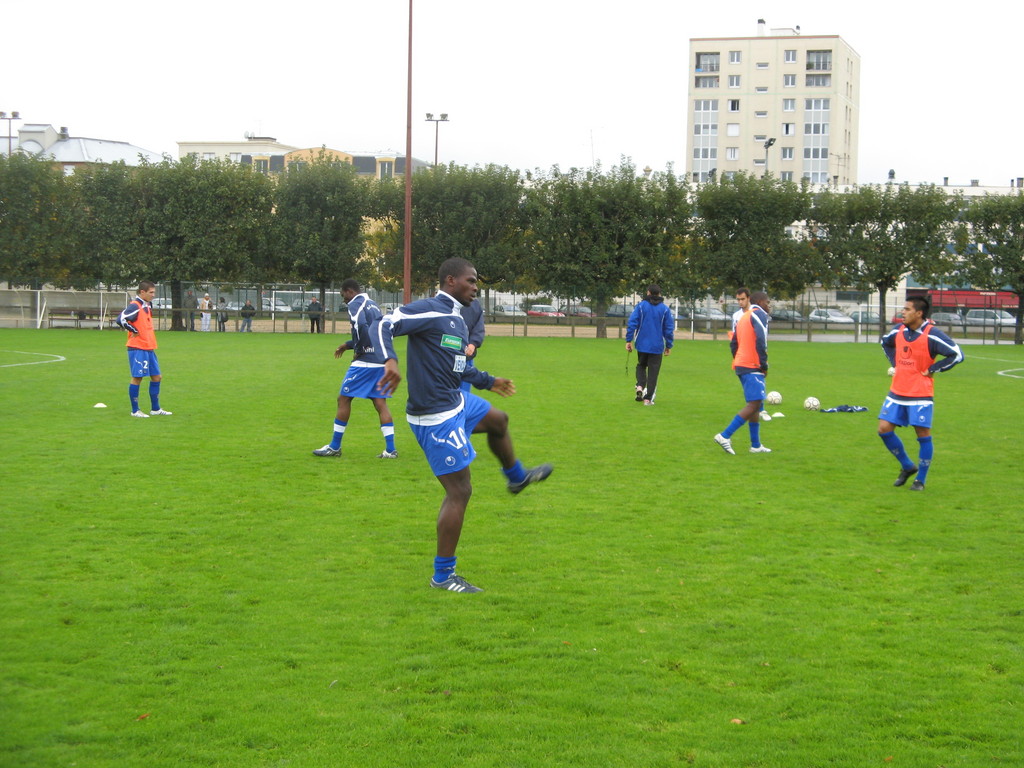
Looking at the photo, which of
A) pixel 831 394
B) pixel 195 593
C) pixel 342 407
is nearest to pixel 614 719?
pixel 195 593

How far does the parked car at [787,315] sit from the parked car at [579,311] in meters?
9.37

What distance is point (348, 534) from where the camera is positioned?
788cm

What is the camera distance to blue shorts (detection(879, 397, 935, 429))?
9906mm

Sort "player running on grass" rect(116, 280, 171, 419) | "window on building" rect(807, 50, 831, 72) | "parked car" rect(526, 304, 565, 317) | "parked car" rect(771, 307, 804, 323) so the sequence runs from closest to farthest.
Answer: "player running on grass" rect(116, 280, 171, 419), "parked car" rect(526, 304, 565, 317), "parked car" rect(771, 307, 804, 323), "window on building" rect(807, 50, 831, 72)

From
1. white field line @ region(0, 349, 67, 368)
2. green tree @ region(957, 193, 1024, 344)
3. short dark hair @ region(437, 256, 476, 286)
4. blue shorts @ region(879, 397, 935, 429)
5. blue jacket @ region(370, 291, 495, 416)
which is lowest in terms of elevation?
white field line @ region(0, 349, 67, 368)

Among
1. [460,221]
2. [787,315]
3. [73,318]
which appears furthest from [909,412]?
[73,318]

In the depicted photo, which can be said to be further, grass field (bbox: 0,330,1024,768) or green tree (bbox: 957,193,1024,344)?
green tree (bbox: 957,193,1024,344)

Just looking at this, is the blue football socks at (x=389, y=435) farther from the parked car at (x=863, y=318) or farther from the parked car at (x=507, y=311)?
the parked car at (x=863, y=318)

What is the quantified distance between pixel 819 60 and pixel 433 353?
98789mm

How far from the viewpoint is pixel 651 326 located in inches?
703

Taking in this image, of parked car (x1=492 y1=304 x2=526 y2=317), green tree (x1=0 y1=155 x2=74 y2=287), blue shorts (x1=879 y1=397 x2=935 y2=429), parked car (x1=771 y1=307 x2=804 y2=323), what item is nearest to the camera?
blue shorts (x1=879 y1=397 x2=935 y2=429)

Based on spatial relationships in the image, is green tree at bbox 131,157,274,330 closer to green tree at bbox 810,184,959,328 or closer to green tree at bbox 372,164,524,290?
green tree at bbox 372,164,524,290

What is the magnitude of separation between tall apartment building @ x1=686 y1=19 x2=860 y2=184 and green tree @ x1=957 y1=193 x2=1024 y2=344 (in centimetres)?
4774

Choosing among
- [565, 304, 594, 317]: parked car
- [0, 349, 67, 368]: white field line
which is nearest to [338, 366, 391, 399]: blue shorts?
[0, 349, 67, 368]: white field line
